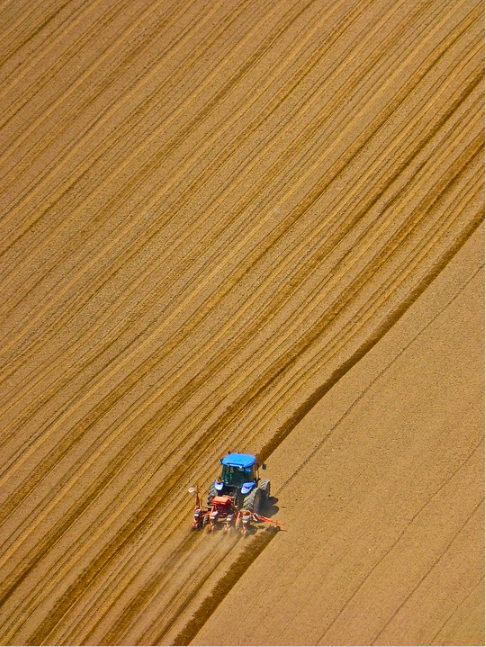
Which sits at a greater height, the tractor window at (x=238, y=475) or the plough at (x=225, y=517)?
the tractor window at (x=238, y=475)

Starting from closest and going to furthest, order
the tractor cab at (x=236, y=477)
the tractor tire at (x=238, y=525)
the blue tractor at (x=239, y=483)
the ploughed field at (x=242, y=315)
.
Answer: the ploughed field at (x=242, y=315), the tractor tire at (x=238, y=525), the blue tractor at (x=239, y=483), the tractor cab at (x=236, y=477)

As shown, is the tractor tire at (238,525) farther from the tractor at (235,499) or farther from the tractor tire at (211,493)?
the tractor tire at (211,493)

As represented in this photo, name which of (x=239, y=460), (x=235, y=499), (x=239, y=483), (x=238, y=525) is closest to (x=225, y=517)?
(x=238, y=525)

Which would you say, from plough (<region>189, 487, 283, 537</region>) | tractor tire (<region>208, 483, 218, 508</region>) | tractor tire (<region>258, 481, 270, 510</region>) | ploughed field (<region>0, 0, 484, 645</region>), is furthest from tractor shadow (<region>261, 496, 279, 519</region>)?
tractor tire (<region>208, 483, 218, 508</region>)

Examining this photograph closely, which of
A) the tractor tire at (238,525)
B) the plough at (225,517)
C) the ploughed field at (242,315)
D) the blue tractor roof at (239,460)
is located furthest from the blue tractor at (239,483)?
the ploughed field at (242,315)

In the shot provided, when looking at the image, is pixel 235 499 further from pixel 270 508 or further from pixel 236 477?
pixel 270 508

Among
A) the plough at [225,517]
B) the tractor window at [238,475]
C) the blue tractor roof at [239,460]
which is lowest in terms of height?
the plough at [225,517]

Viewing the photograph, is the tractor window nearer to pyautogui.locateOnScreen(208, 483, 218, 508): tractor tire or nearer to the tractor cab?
the tractor cab
